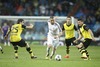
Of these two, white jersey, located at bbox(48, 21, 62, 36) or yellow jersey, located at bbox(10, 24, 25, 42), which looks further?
yellow jersey, located at bbox(10, 24, 25, 42)

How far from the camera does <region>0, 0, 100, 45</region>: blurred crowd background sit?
43375 mm

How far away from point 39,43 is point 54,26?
15469mm

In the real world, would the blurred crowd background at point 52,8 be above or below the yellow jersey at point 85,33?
below

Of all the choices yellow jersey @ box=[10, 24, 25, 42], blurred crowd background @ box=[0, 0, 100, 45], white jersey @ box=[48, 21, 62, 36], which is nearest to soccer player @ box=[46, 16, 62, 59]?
white jersey @ box=[48, 21, 62, 36]

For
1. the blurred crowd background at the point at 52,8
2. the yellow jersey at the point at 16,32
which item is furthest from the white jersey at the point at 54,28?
the blurred crowd background at the point at 52,8

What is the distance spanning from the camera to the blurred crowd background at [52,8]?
142 feet

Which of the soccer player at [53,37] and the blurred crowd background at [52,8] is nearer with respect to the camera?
the soccer player at [53,37]

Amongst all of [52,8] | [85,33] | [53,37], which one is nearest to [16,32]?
[53,37]

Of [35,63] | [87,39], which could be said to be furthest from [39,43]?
[35,63]

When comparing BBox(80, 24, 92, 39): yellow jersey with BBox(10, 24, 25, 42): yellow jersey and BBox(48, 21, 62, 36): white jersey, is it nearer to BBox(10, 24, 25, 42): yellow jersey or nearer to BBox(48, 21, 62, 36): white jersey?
BBox(48, 21, 62, 36): white jersey

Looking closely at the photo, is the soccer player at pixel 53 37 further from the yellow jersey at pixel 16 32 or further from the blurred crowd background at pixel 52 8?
the blurred crowd background at pixel 52 8

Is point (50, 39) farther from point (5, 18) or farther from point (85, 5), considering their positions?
point (85, 5)

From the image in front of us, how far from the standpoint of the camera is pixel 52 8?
142ft

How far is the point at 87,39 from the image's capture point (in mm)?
25156
